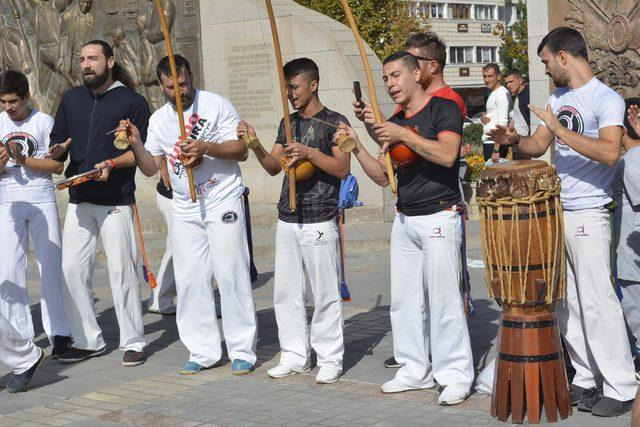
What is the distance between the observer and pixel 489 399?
6598 millimetres

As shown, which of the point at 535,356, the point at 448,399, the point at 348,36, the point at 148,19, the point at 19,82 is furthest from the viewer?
the point at 148,19

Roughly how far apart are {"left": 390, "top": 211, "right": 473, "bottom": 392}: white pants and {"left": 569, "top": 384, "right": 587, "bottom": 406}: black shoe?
0.60m

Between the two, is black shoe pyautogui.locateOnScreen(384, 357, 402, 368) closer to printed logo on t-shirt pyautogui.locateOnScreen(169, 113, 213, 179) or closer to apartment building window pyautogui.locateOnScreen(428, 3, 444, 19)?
printed logo on t-shirt pyautogui.locateOnScreen(169, 113, 213, 179)

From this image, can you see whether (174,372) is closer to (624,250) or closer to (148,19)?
(624,250)

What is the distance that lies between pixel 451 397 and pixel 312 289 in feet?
4.65

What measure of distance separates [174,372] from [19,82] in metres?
2.57

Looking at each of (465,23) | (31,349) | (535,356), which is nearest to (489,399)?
(535,356)

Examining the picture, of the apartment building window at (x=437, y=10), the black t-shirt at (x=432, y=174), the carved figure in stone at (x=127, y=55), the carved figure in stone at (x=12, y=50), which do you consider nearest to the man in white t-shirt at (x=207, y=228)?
the black t-shirt at (x=432, y=174)

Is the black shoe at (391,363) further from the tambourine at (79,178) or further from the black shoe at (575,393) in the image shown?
the tambourine at (79,178)

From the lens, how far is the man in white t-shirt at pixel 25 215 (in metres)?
8.22

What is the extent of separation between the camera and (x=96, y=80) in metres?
8.28

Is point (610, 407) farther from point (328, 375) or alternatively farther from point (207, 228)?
point (207, 228)

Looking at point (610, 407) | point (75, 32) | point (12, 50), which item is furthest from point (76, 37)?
point (610, 407)

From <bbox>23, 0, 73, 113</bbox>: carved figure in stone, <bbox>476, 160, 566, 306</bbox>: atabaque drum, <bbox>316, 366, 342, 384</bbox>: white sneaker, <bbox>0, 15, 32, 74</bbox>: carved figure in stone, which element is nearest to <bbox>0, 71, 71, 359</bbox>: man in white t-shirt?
<bbox>316, 366, 342, 384</bbox>: white sneaker
